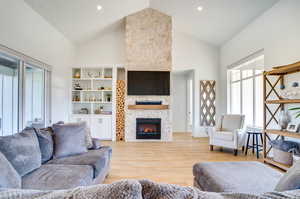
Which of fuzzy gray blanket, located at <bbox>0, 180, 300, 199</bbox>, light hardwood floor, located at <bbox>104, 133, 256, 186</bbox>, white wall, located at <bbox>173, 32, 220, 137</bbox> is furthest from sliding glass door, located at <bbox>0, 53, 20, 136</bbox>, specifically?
white wall, located at <bbox>173, 32, 220, 137</bbox>

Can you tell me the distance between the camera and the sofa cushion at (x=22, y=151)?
1669 mm

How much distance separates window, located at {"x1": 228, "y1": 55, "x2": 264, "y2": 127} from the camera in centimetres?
460

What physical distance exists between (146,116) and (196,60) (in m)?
2.84

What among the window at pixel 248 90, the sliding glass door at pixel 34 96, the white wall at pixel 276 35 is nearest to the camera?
the white wall at pixel 276 35

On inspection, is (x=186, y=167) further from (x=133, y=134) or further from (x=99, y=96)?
(x=99, y=96)

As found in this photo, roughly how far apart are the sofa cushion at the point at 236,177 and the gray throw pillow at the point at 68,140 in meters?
1.66

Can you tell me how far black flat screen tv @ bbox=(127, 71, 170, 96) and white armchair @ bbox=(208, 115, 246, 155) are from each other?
1987 mm

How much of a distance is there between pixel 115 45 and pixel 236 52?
4.03 meters

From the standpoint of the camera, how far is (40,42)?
3.97 metres

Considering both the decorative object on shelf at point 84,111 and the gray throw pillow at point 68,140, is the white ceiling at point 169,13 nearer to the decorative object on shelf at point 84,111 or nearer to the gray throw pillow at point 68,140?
the decorative object on shelf at point 84,111

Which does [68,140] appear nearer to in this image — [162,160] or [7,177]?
[7,177]

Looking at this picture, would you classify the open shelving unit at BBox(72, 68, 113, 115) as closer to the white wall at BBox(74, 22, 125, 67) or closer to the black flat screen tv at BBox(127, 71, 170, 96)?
the white wall at BBox(74, 22, 125, 67)

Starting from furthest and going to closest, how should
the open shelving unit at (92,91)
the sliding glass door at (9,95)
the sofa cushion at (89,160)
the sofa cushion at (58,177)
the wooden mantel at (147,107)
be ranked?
the open shelving unit at (92,91) < the wooden mantel at (147,107) < the sliding glass door at (9,95) < the sofa cushion at (89,160) < the sofa cushion at (58,177)

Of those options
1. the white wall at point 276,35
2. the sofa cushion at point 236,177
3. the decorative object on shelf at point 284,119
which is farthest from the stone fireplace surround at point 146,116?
the sofa cushion at point 236,177
